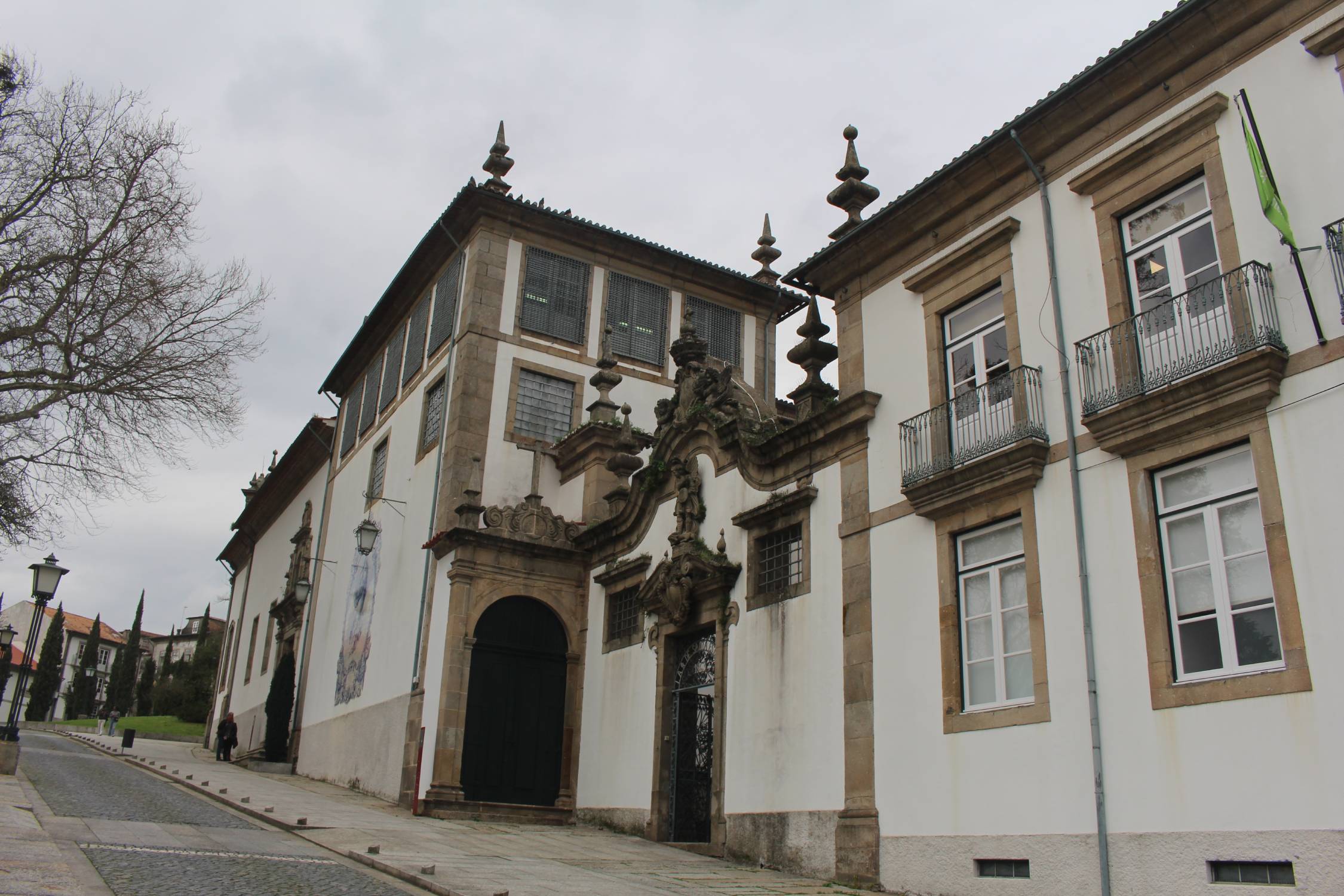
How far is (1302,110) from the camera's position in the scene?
916 cm

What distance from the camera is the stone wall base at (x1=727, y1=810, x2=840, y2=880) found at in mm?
12062

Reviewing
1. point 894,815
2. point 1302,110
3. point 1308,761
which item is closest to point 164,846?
point 894,815

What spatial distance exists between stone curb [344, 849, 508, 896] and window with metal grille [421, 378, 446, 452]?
1103 centimetres

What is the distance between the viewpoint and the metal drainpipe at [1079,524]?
912 cm

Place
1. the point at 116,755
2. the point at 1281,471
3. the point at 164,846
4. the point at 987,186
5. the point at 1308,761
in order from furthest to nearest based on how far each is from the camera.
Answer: the point at 116,755 → the point at 987,186 → the point at 164,846 → the point at 1281,471 → the point at 1308,761

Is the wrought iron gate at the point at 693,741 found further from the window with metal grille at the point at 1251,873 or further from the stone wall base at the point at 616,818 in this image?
the window with metal grille at the point at 1251,873

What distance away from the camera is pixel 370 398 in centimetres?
2750

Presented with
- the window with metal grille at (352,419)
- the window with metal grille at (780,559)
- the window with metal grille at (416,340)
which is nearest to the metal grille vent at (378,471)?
the window with metal grille at (416,340)

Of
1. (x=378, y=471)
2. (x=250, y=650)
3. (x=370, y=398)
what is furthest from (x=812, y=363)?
(x=250, y=650)

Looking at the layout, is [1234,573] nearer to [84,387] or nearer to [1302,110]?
[1302,110]

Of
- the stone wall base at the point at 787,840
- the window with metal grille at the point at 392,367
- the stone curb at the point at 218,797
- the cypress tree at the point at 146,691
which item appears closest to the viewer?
the stone wall base at the point at 787,840

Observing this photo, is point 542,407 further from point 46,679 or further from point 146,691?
point 46,679

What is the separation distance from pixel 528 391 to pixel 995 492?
11902 mm

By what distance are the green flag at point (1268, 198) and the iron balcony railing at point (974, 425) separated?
2.60 metres
